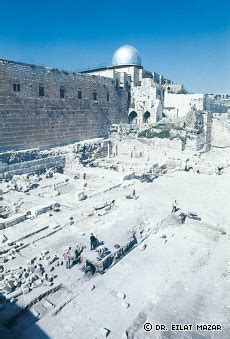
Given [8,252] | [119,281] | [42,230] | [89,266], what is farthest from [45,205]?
[119,281]

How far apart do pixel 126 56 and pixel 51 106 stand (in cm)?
1405

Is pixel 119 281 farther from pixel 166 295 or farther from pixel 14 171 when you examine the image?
pixel 14 171

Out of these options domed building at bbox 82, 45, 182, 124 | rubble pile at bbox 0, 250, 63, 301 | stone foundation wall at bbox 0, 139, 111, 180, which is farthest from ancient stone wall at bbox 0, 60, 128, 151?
rubble pile at bbox 0, 250, 63, 301

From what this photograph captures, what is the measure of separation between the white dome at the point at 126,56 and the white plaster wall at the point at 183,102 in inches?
205

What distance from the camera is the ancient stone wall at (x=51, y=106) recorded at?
17438 mm

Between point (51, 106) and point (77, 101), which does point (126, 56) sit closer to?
point (77, 101)

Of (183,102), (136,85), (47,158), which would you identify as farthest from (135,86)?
(47,158)

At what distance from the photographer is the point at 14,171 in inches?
635

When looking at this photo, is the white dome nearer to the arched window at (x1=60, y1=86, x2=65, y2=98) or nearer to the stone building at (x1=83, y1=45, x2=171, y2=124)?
the stone building at (x1=83, y1=45, x2=171, y2=124)

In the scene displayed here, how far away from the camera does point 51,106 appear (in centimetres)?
2041

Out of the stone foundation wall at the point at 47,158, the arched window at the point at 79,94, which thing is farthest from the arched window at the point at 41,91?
the stone foundation wall at the point at 47,158

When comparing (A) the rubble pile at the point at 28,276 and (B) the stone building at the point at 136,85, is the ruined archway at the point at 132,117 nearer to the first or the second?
(B) the stone building at the point at 136,85

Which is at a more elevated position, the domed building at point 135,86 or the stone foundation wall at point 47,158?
the domed building at point 135,86

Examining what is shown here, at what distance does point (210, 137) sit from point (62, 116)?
13.8 m
